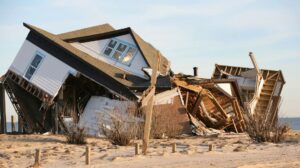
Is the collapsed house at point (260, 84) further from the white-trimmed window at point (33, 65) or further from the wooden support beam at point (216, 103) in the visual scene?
the white-trimmed window at point (33, 65)

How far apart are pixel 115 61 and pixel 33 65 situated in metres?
4.76

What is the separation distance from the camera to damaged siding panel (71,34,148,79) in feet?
101

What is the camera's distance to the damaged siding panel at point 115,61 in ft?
101

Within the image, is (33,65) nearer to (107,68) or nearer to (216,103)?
(107,68)

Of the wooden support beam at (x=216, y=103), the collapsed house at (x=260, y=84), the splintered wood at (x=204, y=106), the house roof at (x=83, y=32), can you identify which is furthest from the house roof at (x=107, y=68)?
the collapsed house at (x=260, y=84)

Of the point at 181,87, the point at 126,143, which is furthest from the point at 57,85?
the point at 126,143

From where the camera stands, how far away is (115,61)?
31859mm

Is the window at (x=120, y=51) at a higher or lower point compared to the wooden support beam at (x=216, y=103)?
higher

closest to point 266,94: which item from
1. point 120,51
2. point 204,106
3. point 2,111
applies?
point 204,106

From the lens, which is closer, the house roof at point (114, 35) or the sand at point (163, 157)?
the sand at point (163, 157)

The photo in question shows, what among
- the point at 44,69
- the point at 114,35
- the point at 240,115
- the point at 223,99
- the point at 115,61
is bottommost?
the point at 240,115

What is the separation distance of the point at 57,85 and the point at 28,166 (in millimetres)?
14683

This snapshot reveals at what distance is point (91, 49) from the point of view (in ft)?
108

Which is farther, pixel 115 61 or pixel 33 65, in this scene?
pixel 115 61
